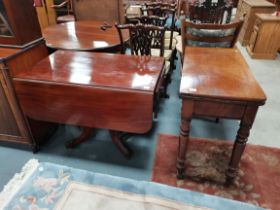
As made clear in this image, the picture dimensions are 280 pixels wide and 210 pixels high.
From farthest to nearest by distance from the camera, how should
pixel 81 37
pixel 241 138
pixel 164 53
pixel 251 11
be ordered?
pixel 251 11
pixel 164 53
pixel 81 37
pixel 241 138

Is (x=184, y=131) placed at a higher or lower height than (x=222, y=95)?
lower

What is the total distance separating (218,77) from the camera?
138cm

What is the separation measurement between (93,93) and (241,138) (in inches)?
38.4

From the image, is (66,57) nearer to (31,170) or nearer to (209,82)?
(31,170)

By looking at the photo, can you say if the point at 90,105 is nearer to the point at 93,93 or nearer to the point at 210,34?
the point at 93,93

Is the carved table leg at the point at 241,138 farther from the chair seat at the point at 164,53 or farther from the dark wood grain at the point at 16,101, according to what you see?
the dark wood grain at the point at 16,101

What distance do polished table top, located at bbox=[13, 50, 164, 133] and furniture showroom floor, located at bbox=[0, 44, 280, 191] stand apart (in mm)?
430

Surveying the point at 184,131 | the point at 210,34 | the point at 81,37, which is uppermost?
the point at 210,34

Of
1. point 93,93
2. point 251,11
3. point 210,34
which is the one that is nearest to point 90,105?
point 93,93

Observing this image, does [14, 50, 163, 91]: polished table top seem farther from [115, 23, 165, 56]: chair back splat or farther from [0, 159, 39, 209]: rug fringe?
[0, 159, 39, 209]: rug fringe

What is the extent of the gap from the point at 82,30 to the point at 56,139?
1.24 metres

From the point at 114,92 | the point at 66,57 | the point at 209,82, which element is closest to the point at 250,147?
the point at 209,82

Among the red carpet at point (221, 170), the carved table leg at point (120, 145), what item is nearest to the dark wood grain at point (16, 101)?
the carved table leg at point (120, 145)

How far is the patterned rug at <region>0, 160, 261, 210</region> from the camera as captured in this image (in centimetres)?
147
